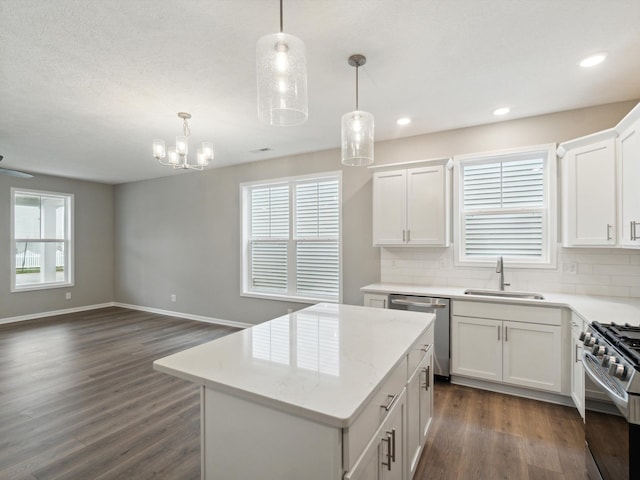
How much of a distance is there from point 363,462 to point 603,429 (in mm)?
1369

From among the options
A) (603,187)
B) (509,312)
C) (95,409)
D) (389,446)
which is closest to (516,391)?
(509,312)

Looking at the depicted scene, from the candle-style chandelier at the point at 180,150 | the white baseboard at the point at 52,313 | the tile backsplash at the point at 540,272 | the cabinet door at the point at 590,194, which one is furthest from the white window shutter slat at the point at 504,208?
the white baseboard at the point at 52,313

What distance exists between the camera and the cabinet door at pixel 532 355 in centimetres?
276

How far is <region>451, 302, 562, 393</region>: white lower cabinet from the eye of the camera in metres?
2.77

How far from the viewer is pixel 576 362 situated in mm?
2557

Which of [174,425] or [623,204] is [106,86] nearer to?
[174,425]

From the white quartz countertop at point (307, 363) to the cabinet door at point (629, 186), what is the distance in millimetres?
1803

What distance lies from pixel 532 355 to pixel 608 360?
1.45 m

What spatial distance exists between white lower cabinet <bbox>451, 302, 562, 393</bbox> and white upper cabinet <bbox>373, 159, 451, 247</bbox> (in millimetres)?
872

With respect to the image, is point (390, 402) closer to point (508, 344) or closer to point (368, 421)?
point (368, 421)

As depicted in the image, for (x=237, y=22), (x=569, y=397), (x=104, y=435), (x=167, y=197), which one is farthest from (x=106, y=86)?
(x=569, y=397)

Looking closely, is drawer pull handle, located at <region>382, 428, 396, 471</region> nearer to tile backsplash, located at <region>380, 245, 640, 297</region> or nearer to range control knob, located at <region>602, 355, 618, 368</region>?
range control knob, located at <region>602, 355, 618, 368</region>

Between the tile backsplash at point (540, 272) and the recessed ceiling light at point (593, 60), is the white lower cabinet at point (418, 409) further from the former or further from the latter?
the recessed ceiling light at point (593, 60)

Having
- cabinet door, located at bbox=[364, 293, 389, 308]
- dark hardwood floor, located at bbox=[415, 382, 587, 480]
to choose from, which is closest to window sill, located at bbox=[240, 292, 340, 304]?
cabinet door, located at bbox=[364, 293, 389, 308]
